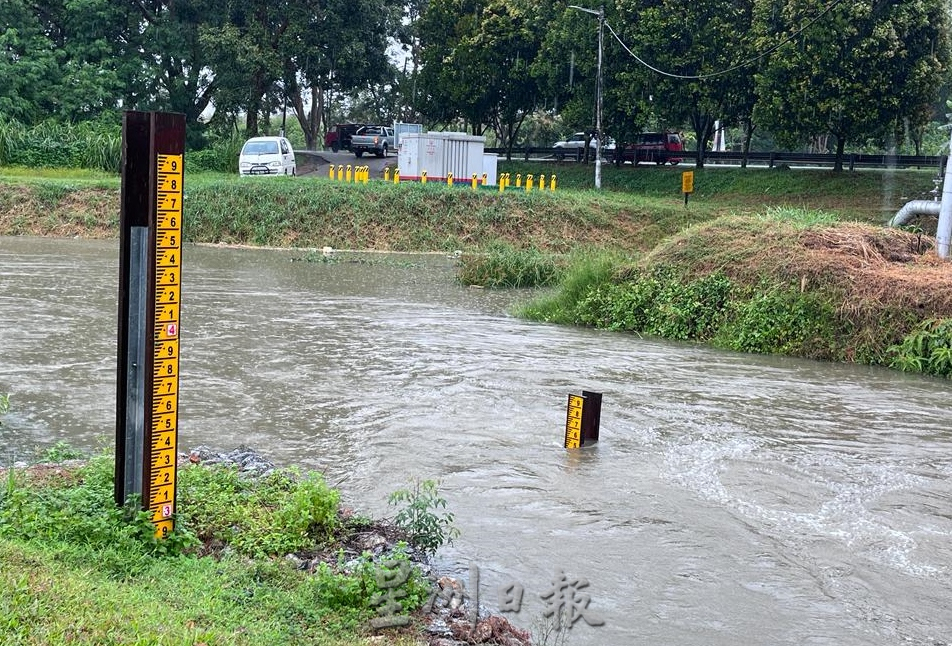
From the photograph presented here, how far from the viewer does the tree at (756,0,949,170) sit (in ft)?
115

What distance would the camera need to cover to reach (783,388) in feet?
42.4

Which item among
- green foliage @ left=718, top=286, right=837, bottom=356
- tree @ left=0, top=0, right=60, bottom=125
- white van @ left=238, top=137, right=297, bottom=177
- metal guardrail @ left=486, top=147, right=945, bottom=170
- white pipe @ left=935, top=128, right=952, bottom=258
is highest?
tree @ left=0, top=0, right=60, bottom=125

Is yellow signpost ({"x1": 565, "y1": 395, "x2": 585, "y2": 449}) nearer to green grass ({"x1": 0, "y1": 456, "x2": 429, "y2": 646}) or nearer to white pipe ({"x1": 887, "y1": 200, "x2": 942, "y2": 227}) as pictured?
green grass ({"x1": 0, "y1": 456, "x2": 429, "y2": 646})

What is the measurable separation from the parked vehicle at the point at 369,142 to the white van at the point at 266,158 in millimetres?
11991

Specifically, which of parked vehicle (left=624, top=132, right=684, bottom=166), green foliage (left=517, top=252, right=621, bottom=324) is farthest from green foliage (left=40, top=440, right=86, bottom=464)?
parked vehicle (left=624, top=132, right=684, bottom=166)

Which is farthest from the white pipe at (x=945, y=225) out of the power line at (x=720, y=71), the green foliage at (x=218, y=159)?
the green foliage at (x=218, y=159)

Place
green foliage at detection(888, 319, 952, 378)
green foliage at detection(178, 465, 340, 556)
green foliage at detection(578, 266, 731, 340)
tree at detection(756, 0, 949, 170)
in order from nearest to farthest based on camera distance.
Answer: green foliage at detection(178, 465, 340, 556), green foliage at detection(888, 319, 952, 378), green foliage at detection(578, 266, 731, 340), tree at detection(756, 0, 949, 170)

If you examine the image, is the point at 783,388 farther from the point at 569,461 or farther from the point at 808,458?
the point at 569,461

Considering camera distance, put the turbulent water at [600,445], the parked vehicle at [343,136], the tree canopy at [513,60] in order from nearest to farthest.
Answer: the turbulent water at [600,445] < the tree canopy at [513,60] < the parked vehicle at [343,136]

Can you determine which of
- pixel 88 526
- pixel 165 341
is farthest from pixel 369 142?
pixel 88 526

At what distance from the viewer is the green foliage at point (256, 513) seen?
617 cm

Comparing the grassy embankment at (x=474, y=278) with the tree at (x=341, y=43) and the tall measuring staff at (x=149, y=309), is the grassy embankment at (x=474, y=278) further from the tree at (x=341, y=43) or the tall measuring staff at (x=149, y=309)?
the tree at (x=341, y=43)

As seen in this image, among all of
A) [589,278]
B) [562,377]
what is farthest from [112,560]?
[589,278]

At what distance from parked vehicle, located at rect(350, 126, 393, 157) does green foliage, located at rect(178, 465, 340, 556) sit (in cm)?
4350
